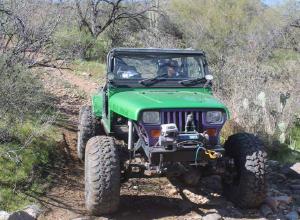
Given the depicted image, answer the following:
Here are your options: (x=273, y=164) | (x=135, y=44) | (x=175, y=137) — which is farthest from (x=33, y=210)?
(x=135, y=44)

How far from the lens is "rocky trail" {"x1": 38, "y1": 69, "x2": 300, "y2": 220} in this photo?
5.58 m

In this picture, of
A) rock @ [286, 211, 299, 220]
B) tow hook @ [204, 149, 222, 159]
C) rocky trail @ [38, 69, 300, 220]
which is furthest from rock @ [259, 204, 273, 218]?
tow hook @ [204, 149, 222, 159]

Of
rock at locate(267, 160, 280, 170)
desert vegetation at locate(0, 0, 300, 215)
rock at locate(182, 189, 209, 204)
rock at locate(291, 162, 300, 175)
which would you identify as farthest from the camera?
rock at locate(267, 160, 280, 170)

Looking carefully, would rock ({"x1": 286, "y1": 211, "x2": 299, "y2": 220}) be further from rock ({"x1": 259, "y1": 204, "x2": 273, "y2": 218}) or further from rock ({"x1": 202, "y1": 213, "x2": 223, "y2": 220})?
rock ({"x1": 202, "y1": 213, "x2": 223, "y2": 220})

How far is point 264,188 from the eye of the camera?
5586 mm

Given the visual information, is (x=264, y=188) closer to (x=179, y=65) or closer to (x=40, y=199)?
(x=179, y=65)

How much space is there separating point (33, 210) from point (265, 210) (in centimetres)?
258

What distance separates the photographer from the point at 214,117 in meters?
5.49

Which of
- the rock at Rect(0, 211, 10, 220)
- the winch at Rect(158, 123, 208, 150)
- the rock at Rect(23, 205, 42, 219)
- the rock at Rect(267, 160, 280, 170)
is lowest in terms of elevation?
the rock at Rect(23, 205, 42, 219)

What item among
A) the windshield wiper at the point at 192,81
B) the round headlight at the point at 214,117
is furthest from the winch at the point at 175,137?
the windshield wiper at the point at 192,81

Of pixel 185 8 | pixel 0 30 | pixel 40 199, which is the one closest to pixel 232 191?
pixel 40 199

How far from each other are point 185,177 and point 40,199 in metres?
1.68

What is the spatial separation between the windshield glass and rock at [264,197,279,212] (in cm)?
176

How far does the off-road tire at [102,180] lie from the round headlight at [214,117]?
1.05 m
